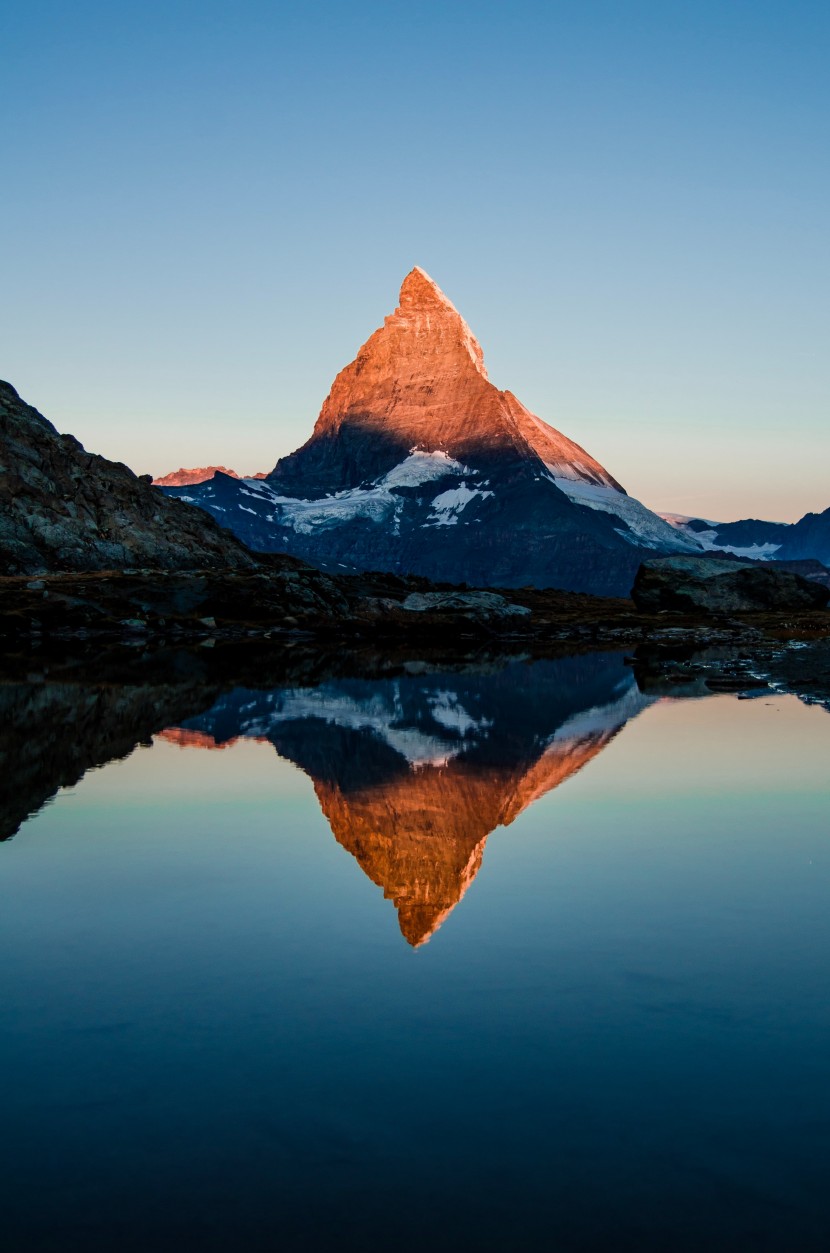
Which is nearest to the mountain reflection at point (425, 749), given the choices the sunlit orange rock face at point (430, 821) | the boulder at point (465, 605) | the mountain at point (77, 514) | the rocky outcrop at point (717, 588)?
the sunlit orange rock face at point (430, 821)

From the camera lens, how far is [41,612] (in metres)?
111

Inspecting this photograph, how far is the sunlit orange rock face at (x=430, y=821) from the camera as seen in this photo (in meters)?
21.3

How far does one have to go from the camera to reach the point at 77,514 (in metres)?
153

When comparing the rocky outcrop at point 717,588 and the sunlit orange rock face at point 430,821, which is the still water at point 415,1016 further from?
the rocky outcrop at point 717,588

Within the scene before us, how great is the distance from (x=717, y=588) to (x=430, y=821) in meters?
141

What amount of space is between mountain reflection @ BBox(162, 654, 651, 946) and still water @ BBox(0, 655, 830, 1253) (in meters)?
0.23

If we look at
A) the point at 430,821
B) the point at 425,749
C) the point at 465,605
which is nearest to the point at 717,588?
the point at 465,605

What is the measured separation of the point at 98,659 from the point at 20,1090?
75244 millimetres

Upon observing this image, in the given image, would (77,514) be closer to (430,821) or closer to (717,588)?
(717,588)

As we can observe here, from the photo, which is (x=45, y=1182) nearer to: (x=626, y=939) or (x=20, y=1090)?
(x=20, y=1090)

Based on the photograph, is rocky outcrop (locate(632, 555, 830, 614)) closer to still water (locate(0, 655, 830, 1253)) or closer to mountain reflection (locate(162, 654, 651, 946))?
mountain reflection (locate(162, 654, 651, 946))

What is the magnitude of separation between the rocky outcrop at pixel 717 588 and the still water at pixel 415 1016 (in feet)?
429

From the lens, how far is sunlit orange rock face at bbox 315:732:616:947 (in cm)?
2131

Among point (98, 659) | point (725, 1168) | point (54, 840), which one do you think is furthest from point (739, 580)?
point (725, 1168)
